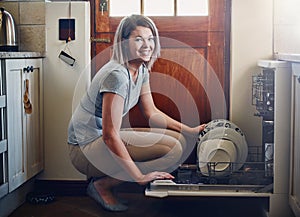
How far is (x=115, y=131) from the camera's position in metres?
2.40

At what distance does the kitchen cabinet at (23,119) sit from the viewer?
2330 mm

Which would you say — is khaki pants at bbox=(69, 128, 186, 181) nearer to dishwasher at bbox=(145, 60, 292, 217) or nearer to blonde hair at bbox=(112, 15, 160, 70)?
dishwasher at bbox=(145, 60, 292, 217)

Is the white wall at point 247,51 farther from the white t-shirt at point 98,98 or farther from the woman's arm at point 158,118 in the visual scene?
the white t-shirt at point 98,98

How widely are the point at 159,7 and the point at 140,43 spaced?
0.36 meters

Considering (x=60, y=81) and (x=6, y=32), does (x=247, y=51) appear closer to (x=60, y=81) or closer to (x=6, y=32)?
(x=60, y=81)

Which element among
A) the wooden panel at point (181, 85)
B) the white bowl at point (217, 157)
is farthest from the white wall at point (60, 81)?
the white bowl at point (217, 157)

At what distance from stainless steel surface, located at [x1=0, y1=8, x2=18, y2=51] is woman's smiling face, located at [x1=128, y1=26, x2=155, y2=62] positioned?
0.63 m

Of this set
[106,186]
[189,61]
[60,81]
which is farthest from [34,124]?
[189,61]

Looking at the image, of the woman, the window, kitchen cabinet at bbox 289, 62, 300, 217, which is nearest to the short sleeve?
the woman

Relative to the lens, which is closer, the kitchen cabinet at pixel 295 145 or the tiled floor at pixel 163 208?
the kitchen cabinet at pixel 295 145

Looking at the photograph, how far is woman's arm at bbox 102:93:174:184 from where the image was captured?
7.83 ft

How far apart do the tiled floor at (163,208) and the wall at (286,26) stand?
83 centimetres

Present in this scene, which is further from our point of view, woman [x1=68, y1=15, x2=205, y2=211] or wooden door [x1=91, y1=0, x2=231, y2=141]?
wooden door [x1=91, y1=0, x2=231, y2=141]

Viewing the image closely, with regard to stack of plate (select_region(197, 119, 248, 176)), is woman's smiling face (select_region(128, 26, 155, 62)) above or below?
above
